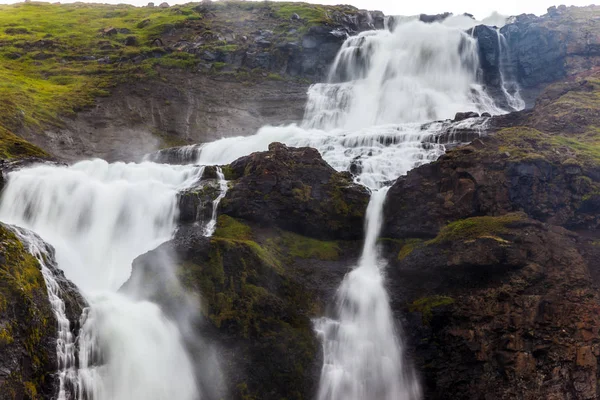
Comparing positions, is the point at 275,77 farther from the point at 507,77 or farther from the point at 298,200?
the point at 298,200

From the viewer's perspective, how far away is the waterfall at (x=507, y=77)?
150ft

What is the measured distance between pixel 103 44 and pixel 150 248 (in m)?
42.3

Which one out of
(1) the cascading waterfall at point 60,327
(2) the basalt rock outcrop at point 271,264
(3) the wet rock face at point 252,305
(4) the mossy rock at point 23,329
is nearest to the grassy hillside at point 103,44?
(2) the basalt rock outcrop at point 271,264

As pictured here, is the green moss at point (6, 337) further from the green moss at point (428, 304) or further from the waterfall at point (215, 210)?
the green moss at point (428, 304)

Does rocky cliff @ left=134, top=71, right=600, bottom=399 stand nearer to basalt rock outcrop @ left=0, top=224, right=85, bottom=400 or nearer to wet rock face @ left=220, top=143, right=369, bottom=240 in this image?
wet rock face @ left=220, top=143, right=369, bottom=240

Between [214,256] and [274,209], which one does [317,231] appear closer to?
[274,209]

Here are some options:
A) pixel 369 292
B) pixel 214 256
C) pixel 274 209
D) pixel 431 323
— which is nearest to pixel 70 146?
pixel 274 209

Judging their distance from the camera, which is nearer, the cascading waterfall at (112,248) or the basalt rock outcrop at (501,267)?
the cascading waterfall at (112,248)

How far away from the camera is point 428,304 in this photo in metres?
17.9

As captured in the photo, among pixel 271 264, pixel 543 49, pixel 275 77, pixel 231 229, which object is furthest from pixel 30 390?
pixel 543 49

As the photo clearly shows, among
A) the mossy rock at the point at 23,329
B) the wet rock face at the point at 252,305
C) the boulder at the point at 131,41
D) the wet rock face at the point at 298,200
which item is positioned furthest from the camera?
the boulder at the point at 131,41

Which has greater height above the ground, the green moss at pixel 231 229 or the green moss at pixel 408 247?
the green moss at pixel 231 229

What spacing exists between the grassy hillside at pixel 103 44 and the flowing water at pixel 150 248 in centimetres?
1427

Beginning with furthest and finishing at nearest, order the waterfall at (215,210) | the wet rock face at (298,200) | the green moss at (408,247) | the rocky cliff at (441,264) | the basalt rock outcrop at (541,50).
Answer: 1. the basalt rock outcrop at (541,50)
2. the wet rock face at (298,200)
3. the waterfall at (215,210)
4. the green moss at (408,247)
5. the rocky cliff at (441,264)
